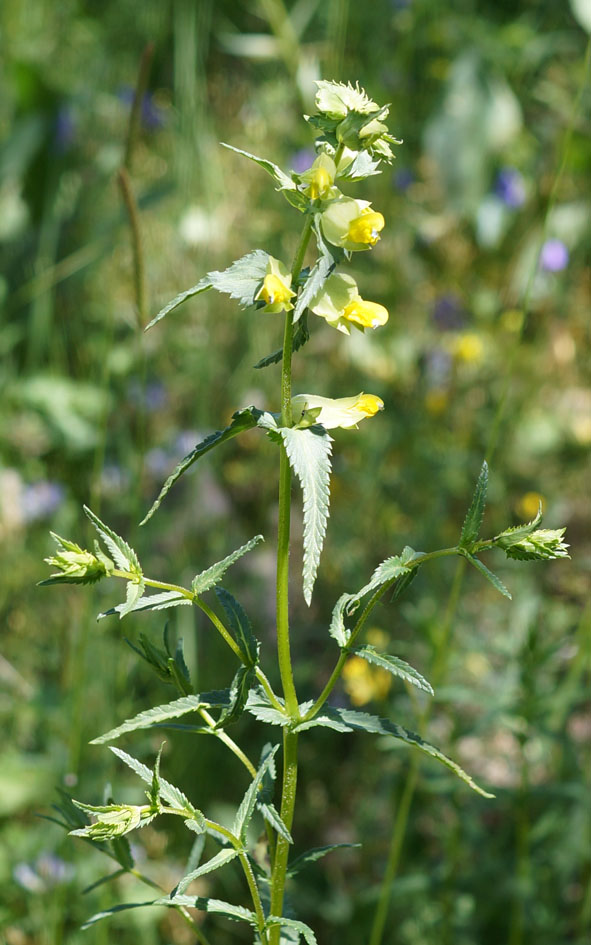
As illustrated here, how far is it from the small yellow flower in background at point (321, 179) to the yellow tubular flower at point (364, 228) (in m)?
0.02

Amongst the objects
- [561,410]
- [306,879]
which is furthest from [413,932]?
[561,410]

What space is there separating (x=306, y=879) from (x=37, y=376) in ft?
4.03

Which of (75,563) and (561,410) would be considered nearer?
(75,563)

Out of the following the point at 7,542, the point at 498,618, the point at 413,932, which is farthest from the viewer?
the point at 7,542

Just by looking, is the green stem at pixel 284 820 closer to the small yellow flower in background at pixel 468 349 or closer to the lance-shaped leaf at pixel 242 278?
the lance-shaped leaf at pixel 242 278

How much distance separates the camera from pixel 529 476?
2.16m

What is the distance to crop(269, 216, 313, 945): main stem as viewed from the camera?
0.55m

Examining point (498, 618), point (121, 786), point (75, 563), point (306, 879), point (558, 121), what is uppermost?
point (75, 563)

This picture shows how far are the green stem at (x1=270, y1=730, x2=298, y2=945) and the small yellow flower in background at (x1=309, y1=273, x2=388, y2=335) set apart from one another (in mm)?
256

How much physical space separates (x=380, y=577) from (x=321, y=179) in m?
0.23

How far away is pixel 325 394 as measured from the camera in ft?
6.55

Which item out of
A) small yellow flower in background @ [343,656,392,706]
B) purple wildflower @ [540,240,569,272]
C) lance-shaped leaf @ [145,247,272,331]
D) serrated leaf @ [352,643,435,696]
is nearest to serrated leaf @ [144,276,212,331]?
lance-shaped leaf @ [145,247,272,331]

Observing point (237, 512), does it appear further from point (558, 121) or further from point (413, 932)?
point (558, 121)

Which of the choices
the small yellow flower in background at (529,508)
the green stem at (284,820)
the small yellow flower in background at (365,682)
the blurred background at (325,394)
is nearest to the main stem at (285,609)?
the green stem at (284,820)
